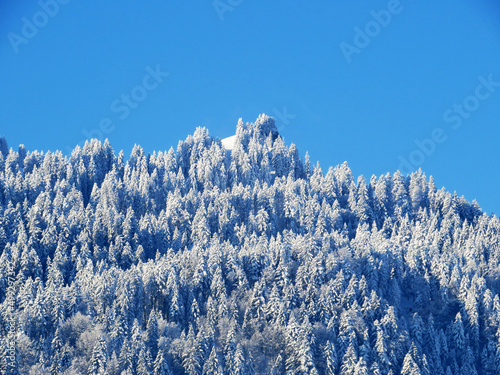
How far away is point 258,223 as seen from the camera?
154 metres

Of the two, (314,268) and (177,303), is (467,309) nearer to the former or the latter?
(314,268)

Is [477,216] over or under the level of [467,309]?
over

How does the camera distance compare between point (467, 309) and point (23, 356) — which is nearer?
point (23, 356)

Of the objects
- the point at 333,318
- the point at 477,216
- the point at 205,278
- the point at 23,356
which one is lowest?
the point at 23,356

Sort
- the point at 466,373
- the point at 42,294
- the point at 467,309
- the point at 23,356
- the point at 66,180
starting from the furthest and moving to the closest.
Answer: the point at 66,180 → the point at 467,309 → the point at 466,373 → the point at 42,294 → the point at 23,356

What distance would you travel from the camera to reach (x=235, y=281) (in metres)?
122

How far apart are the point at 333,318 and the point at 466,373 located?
2282 centimetres

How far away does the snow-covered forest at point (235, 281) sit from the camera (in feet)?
347

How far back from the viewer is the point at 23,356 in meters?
101

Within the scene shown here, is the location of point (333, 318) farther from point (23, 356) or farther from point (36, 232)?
point (36, 232)

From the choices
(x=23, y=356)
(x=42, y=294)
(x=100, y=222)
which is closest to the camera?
(x=23, y=356)

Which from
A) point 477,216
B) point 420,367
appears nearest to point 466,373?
point 420,367

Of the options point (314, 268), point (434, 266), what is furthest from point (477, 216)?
point (314, 268)

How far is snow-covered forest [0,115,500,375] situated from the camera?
347 ft
